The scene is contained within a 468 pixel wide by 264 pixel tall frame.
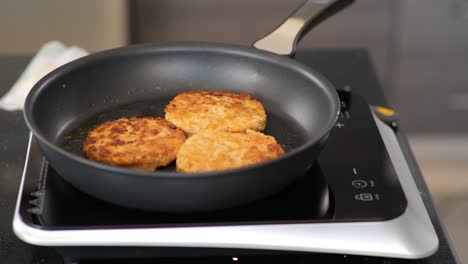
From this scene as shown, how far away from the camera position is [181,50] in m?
1.25

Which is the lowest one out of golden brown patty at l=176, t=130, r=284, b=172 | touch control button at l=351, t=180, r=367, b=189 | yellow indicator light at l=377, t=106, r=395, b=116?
yellow indicator light at l=377, t=106, r=395, b=116

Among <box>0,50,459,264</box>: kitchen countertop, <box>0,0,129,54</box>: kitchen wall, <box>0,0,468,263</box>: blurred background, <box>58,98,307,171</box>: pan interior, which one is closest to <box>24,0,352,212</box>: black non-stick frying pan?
<box>58,98,307,171</box>: pan interior

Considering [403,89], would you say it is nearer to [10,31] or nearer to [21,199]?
[10,31]

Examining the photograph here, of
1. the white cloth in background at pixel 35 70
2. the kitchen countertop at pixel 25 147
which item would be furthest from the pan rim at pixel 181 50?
the white cloth in background at pixel 35 70

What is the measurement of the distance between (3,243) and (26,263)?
6cm

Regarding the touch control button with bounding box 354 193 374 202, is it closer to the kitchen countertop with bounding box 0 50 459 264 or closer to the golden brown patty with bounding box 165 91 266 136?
the kitchen countertop with bounding box 0 50 459 264

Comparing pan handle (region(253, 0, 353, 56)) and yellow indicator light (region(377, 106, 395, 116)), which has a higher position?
pan handle (region(253, 0, 353, 56))

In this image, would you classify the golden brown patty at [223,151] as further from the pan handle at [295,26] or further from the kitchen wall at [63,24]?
the kitchen wall at [63,24]

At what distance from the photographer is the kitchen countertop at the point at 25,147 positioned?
96cm

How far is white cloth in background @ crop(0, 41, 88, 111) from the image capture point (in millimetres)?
1394

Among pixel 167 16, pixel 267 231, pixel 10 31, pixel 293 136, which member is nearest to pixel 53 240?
pixel 267 231

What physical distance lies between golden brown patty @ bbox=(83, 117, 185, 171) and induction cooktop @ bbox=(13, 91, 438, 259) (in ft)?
0.22

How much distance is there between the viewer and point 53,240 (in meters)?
0.86

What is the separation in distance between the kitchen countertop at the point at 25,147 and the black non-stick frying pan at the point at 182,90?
0.12 meters
